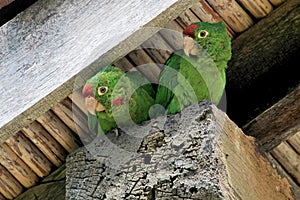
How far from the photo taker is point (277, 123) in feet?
9.59

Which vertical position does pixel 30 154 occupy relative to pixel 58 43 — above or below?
below

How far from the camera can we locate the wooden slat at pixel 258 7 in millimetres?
3045

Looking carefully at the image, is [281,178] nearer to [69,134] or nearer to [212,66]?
[212,66]

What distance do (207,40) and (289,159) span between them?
709 millimetres

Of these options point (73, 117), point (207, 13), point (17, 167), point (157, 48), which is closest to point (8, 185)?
point (17, 167)

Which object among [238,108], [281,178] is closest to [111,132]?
[238,108]

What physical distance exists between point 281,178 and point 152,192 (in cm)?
68

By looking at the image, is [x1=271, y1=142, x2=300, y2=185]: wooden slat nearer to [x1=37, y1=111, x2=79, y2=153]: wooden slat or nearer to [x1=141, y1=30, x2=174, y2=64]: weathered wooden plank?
[x1=141, y1=30, x2=174, y2=64]: weathered wooden plank

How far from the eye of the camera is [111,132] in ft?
9.28

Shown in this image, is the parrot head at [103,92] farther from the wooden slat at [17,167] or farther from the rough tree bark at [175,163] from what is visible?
the wooden slat at [17,167]

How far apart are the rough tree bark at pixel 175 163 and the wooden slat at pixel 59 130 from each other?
28 cm

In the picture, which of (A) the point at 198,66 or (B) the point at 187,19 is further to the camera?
(B) the point at 187,19

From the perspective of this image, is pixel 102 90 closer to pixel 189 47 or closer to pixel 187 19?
pixel 189 47

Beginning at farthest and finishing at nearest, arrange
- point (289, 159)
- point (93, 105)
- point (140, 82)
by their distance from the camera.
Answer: point (289, 159), point (140, 82), point (93, 105)
